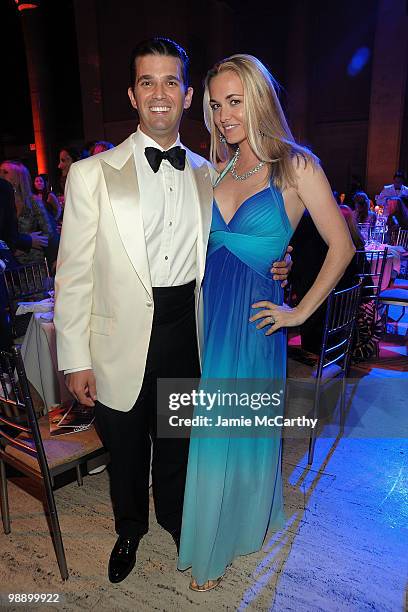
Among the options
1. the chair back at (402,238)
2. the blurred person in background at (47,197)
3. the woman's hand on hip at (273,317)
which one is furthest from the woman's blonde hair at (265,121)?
the chair back at (402,238)

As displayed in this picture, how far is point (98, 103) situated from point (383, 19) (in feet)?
24.9

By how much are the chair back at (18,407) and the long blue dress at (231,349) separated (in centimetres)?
59

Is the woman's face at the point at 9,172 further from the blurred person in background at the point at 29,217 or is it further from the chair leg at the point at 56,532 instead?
the chair leg at the point at 56,532

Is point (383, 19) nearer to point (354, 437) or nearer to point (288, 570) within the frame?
point (354, 437)

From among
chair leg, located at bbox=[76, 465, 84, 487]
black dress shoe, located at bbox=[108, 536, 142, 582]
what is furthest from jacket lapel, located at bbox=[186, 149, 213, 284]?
chair leg, located at bbox=[76, 465, 84, 487]

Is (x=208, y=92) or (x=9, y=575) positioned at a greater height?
(x=208, y=92)

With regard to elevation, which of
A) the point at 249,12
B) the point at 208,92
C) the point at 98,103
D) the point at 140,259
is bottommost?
the point at 140,259

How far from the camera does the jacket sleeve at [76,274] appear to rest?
157cm

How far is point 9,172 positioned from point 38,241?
0.80m

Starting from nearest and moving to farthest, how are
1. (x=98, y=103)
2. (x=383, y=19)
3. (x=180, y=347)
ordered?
(x=180, y=347), (x=98, y=103), (x=383, y=19)

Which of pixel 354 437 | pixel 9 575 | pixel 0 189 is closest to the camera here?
pixel 9 575

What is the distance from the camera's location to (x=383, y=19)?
1190 cm

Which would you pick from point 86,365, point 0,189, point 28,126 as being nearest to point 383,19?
point 28,126

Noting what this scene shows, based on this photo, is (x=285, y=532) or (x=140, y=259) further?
(x=285, y=532)
